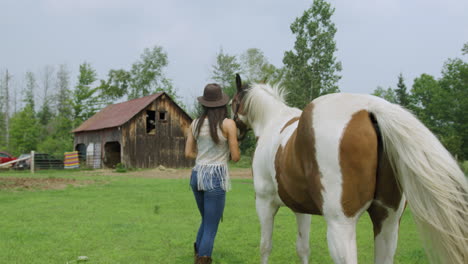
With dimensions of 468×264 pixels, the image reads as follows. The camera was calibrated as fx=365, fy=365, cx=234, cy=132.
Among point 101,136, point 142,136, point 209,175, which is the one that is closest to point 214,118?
point 209,175

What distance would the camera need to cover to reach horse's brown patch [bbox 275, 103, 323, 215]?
2520mm

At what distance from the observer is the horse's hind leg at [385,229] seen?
2604 mm

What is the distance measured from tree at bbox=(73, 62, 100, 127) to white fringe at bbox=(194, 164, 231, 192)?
4535 cm

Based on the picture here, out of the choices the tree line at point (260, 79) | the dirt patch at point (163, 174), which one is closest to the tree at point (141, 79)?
the tree line at point (260, 79)

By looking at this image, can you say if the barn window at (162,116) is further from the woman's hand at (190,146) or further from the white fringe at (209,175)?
the white fringe at (209,175)

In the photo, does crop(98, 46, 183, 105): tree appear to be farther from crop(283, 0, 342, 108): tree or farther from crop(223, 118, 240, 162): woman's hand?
crop(223, 118, 240, 162): woman's hand

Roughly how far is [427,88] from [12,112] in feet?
197

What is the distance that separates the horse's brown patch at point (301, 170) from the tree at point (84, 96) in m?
46.5

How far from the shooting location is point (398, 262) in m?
4.54

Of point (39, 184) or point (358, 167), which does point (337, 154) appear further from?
point (39, 184)

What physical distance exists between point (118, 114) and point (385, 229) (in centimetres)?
2975

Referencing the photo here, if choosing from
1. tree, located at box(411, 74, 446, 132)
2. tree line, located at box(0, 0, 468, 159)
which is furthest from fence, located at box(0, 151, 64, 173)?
tree, located at box(411, 74, 446, 132)

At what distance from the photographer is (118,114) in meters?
30.3

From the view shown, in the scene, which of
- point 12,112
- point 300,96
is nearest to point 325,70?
point 300,96
